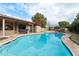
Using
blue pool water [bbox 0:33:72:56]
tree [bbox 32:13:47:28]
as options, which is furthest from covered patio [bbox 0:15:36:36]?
blue pool water [bbox 0:33:72:56]

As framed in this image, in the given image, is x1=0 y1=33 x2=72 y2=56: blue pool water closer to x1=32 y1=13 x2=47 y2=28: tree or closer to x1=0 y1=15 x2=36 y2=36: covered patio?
x1=0 y1=15 x2=36 y2=36: covered patio

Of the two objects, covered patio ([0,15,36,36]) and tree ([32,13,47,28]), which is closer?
covered patio ([0,15,36,36])

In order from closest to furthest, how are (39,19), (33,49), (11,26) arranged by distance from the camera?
(33,49), (11,26), (39,19)

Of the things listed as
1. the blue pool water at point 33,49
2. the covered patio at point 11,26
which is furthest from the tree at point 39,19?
the blue pool water at point 33,49

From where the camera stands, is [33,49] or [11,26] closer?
[33,49]

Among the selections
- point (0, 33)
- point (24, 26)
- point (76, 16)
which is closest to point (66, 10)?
point (76, 16)

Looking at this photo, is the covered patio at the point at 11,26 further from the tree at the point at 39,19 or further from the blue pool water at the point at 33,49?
the blue pool water at the point at 33,49

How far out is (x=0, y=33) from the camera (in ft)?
42.3

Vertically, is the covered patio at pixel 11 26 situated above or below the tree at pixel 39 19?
below

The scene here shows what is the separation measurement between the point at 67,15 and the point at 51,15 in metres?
1.67

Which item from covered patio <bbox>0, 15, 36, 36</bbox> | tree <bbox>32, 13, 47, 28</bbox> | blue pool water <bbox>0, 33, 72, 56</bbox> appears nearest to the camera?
blue pool water <bbox>0, 33, 72, 56</bbox>

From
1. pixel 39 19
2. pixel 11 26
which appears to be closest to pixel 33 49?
pixel 11 26

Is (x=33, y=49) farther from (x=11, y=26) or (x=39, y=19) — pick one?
(x=39, y=19)

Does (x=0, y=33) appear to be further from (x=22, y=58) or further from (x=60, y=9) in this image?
(x=22, y=58)
